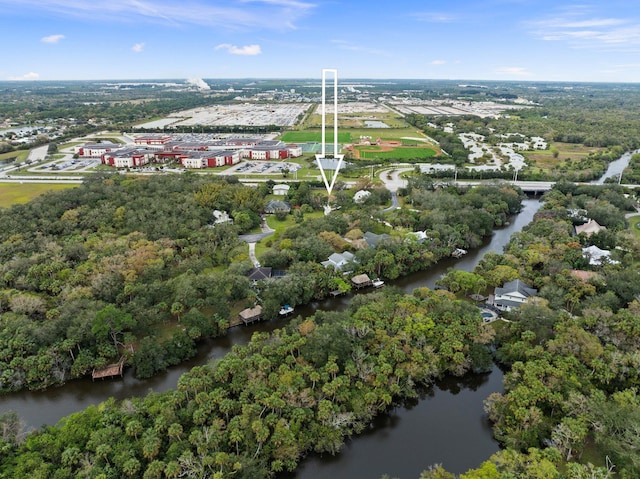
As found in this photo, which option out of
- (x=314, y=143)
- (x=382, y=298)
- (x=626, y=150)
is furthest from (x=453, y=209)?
(x=626, y=150)

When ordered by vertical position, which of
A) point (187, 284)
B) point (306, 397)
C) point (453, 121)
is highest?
point (453, 121)

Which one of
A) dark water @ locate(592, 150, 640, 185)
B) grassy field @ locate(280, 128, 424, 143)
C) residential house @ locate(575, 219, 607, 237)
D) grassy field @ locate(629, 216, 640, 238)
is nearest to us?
residential house @ locate(575, 219, 607, 237)

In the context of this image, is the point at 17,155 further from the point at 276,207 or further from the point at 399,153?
the point at 399,153

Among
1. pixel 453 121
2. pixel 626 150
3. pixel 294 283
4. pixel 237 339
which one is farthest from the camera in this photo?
pixel 453 121

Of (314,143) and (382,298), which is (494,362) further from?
(314,143)

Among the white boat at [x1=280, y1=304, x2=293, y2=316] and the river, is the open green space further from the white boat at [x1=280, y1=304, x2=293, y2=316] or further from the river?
the white boat at [x1=280, y1=304, x2=293, y2=316]

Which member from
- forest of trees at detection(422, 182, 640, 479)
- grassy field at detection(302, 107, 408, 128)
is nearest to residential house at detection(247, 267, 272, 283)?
forest of trees at detection(422, 182, 640, 479)

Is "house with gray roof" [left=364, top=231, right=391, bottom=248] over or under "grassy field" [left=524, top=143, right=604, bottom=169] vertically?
under
